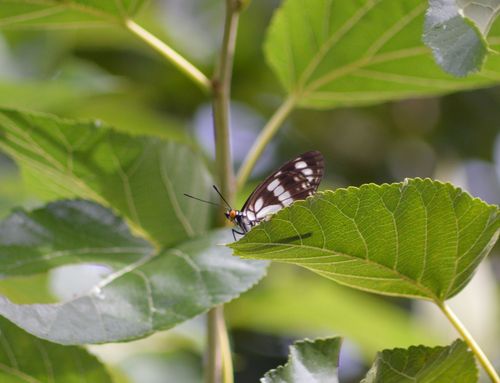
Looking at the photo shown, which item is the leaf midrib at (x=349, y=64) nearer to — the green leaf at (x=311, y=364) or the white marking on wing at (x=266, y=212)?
the white marking on wing at (x=266, y=212)

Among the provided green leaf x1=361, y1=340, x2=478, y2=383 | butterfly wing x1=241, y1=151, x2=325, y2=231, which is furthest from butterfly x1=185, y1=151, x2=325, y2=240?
green leaf x1=361, y1=340, x2=478, y2=383

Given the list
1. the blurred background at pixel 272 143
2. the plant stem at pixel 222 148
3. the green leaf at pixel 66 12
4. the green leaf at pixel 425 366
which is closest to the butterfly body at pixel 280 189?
the plant stem at pixel 222 148

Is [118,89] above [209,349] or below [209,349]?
above

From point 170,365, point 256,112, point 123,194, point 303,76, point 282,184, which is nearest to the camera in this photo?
point 282,184

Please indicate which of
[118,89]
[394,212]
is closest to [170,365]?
[118,89]

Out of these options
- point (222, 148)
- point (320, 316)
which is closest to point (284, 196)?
point (222, 148)

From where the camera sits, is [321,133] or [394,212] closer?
[394,212]

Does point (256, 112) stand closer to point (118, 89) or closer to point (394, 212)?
point (118, 89)

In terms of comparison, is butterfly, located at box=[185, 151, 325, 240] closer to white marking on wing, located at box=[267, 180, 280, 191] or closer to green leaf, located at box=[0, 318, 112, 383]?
white marking on wing, located at box=[267, 180, 280, 191]
